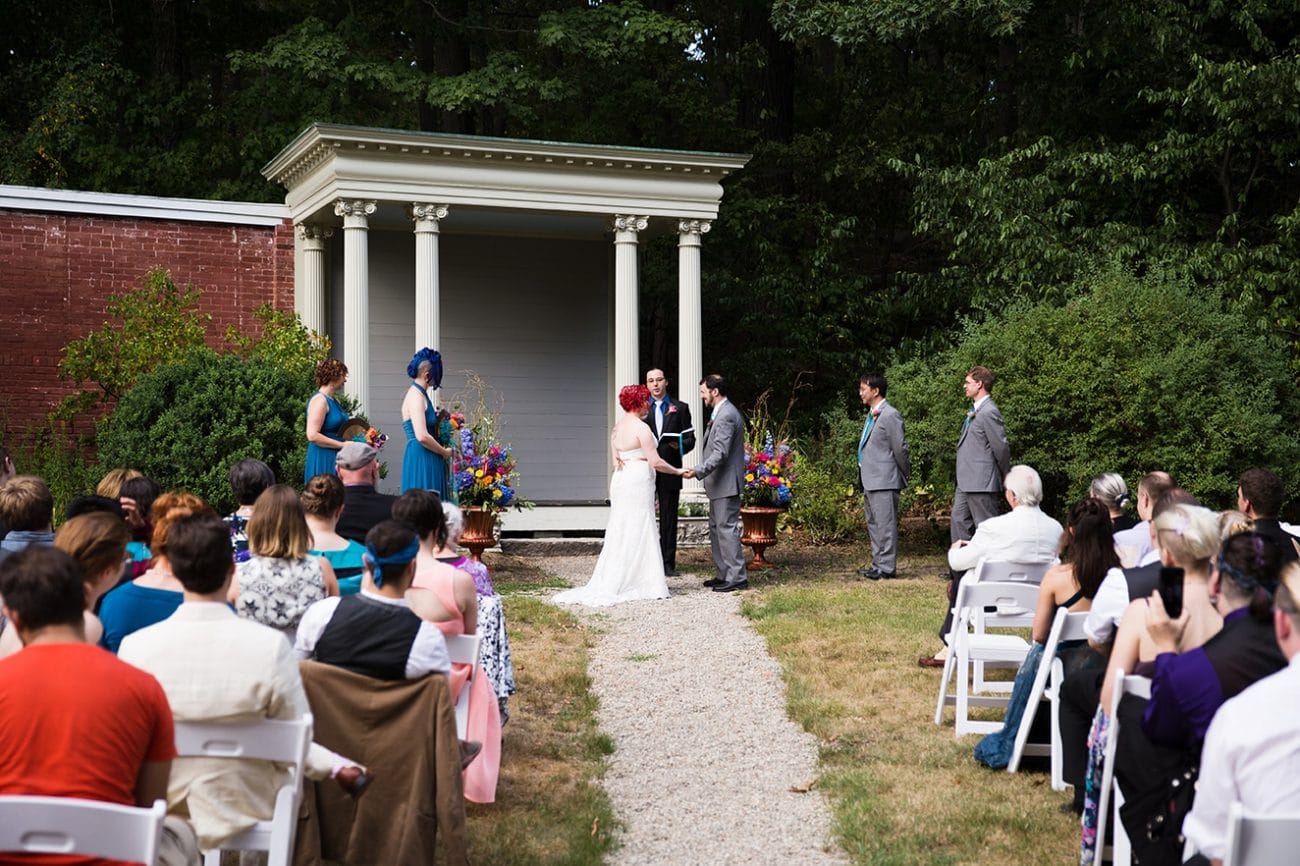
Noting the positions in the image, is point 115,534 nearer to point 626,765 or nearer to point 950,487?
point 626,765

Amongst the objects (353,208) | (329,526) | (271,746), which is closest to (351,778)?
(271,746)

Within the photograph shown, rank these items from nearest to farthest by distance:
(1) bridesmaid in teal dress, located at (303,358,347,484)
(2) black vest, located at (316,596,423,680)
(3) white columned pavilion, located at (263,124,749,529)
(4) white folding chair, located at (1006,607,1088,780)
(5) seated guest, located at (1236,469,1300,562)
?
(2) black vest, located at (316,596,423,680)
(4) white folding chair, located at (1006,607,1088,780)
(5) seated guest, located at (1236,469,1300,562)
(1) bridesmaid in teal dress, located at (303,358,347,484)
(3) white columned pavilion, located at (263,124,749,529)

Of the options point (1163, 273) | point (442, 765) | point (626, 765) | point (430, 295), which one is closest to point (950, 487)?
point (1163, 273)

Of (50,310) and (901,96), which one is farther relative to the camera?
(901,96)

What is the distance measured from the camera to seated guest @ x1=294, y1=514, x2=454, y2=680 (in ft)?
15.6

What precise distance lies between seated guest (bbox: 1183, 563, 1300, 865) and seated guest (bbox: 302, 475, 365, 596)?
3.81m

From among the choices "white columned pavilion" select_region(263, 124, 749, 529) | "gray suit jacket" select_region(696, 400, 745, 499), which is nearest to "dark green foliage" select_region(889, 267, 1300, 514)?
"gray suit jacket" select_region(696, 400, 745, 499)

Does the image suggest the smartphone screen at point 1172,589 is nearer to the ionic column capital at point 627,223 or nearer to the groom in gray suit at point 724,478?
the groom in gray suit at point 724,478

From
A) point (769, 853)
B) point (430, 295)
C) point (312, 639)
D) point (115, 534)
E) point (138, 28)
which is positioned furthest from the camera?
point (138, 28)

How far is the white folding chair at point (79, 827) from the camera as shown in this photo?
3191 millimetres

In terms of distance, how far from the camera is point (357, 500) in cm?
730

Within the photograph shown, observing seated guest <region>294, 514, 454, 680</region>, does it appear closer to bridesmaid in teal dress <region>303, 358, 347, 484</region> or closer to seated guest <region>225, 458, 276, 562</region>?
seated guest <region>225, 458, 276, 562</region>

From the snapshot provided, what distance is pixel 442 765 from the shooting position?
15.5 feet

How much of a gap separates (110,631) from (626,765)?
313 centimetres
